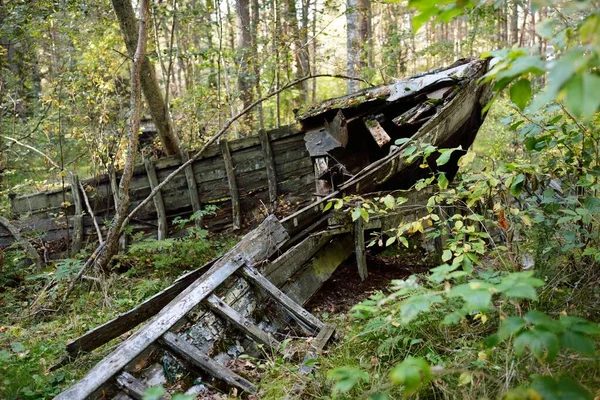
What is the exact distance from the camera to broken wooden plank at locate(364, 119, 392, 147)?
5461 mm

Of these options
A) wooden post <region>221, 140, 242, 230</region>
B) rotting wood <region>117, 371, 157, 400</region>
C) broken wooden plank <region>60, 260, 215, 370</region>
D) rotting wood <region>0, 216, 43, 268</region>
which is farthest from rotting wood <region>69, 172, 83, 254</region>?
rotting wood <region>117, 371, 157, 400</region>

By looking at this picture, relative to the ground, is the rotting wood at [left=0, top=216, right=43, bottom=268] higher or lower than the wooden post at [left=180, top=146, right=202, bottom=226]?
lower

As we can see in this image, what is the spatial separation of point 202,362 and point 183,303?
458mm

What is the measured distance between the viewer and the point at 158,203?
25.8ft

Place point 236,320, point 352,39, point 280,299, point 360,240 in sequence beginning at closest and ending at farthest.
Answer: point 236,320, point 280,299, point 360,240, point 352,39

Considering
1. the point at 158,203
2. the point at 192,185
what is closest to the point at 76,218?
the point at 158,203

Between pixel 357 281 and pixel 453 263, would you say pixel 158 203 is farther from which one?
pixel 453 263

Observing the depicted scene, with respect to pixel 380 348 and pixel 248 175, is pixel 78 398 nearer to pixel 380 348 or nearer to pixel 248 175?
pixel 380 348

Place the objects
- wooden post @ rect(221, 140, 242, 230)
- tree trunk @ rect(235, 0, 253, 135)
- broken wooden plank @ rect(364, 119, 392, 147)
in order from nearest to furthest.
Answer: broken wooden plank @ rect(364, 119, 392, 147) → wooden post @ rect(221, 140, 242, 230) → tree trunk @ rect(235, 0, 253, 135)

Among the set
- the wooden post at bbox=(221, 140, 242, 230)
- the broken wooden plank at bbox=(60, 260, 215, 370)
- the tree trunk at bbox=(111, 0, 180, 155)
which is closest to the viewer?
the broken wooden plank at bbox=(60, 260, 215, 370)

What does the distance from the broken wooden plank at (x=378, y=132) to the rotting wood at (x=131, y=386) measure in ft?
12.5

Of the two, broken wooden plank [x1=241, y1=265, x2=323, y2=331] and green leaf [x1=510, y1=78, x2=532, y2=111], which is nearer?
green leaf [x1=510, y1=78, x2=532, y2=111]

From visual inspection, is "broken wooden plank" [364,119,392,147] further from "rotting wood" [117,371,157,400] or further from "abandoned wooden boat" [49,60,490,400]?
"rotting wood" [117,371,157,400]

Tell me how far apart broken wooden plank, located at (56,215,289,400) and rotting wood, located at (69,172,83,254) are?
5.11 metres
